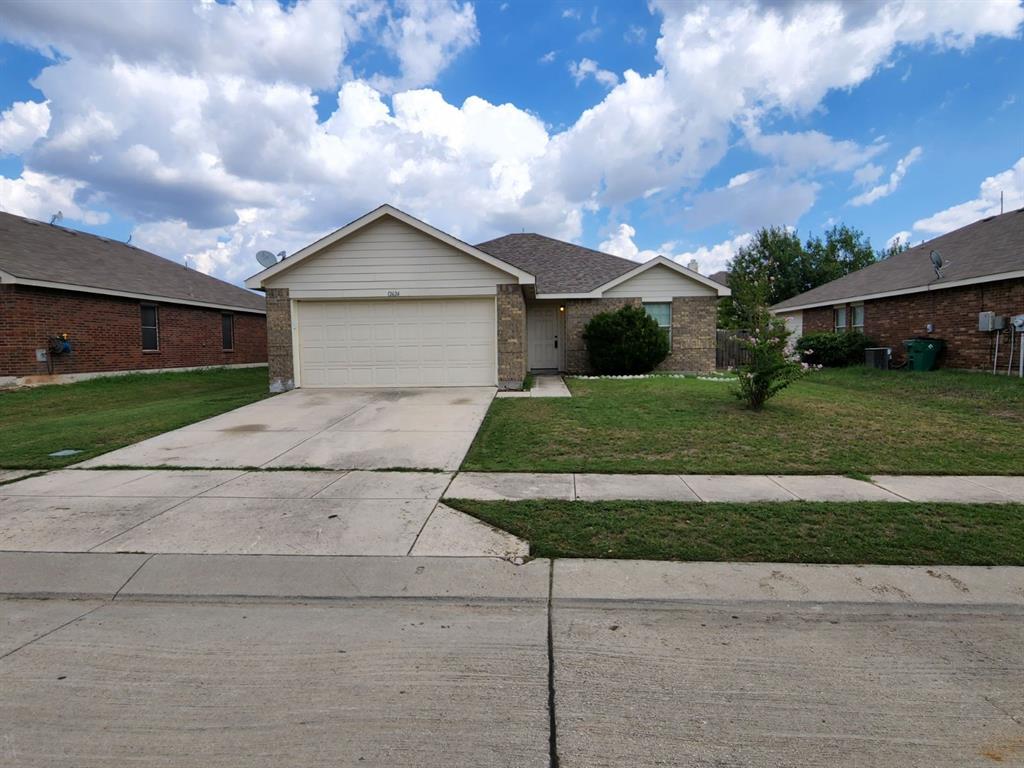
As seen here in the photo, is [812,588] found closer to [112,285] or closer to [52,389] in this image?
[52,389]

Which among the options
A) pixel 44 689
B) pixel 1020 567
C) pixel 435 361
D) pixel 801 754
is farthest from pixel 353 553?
pixel 435 361

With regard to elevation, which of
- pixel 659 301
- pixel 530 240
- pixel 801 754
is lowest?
pixel 801 754

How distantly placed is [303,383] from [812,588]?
1201 cm

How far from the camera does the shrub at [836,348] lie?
60.2 ft

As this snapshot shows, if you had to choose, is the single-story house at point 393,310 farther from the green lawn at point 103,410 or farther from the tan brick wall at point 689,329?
the tan brick wall at point 689,329

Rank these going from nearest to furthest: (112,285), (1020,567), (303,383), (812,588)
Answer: (812,588), (1020,567), (303,383), (112,285)

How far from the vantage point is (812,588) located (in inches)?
141

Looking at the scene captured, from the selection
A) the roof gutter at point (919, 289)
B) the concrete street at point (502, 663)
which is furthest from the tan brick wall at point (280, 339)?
the roof gutter at point (919, 289)

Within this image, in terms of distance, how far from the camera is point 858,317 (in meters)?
19.9

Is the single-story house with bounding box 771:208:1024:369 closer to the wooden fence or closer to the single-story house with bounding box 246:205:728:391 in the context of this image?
the wooden fence

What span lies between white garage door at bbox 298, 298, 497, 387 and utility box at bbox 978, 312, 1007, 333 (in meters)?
12.9

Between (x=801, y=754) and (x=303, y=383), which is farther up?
(x=303, y=383)

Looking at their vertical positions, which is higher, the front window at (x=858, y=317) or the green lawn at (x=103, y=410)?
the front window at (x=858, y=317)

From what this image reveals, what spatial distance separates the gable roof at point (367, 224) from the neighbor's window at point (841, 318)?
50.1ft
